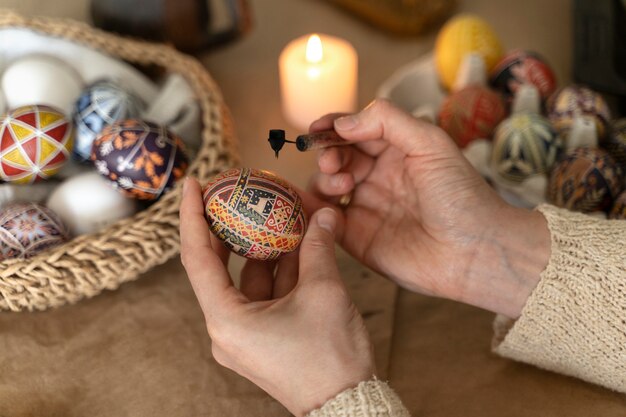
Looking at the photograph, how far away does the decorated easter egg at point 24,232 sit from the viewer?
78cm

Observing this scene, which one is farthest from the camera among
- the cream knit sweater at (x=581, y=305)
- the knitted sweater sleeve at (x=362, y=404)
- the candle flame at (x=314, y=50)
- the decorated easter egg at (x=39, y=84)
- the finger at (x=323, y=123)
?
the candle flame at (x=314, y=50)

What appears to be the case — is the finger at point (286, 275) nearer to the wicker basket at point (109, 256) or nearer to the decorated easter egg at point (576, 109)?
the wicker basket at point (109, 256)

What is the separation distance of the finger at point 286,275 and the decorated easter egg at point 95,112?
1.10ft

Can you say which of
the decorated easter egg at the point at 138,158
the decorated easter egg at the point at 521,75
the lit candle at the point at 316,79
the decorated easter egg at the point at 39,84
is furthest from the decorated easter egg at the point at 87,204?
the decorated easter egg at the point at 521,75

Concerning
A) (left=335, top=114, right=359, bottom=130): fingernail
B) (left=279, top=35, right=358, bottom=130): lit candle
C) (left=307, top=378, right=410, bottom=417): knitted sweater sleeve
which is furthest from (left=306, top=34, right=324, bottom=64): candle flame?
(left=307, top=378, right=410, bottom=417): knitted sweater sleeve

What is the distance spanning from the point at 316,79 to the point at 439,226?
0.40 meters

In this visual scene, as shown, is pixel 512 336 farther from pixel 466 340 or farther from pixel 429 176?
pixel 429 176

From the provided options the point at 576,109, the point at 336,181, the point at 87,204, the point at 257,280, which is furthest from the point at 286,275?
the point at 576,109

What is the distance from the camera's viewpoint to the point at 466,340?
2.74 feet

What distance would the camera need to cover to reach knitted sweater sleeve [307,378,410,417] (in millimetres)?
588

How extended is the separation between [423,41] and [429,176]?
0.65 meters

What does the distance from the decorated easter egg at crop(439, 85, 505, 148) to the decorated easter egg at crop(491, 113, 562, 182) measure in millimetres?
54

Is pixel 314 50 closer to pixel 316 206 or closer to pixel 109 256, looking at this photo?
pixel 316 206

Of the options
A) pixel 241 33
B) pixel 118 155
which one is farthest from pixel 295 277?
pixel 241 33
